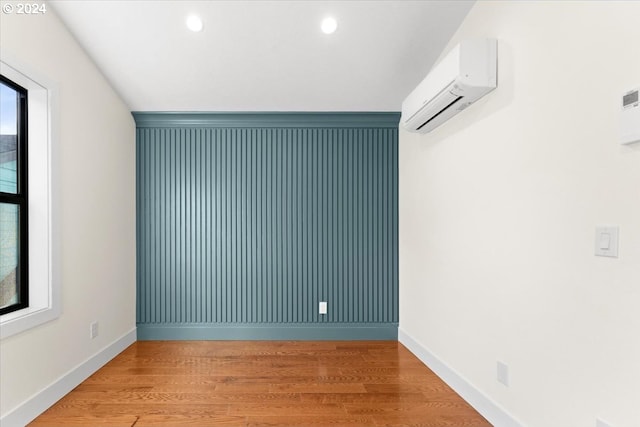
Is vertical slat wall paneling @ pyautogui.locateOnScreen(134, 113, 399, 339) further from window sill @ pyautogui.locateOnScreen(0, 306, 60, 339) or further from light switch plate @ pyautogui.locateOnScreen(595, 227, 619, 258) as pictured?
light switch plate @ pyautogui.locateOnScreen(595, 227, 619, 258)

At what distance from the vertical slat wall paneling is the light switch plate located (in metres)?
2.47

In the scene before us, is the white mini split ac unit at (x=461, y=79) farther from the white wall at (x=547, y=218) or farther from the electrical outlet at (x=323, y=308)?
the electrical outlet at (x=323, y=308)

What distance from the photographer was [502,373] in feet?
7.20

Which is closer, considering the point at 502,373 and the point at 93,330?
the point at 502,373

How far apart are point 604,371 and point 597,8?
1.35 meters

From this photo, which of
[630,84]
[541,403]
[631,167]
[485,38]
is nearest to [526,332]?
[541,403]

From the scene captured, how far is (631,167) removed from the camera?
1423 mm

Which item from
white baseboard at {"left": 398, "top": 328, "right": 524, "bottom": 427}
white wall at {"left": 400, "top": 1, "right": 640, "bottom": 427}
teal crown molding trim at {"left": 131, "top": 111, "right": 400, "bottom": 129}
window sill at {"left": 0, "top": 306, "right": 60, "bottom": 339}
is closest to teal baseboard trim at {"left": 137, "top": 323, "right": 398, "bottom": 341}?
white baseboard at {"left": 398, "top": 328, "right": 524, "bottom": 427}

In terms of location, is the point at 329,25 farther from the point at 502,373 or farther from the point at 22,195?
the point at 502,373

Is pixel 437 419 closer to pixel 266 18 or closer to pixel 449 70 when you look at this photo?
pixel 449 70

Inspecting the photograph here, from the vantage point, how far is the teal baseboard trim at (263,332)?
3.91 metres

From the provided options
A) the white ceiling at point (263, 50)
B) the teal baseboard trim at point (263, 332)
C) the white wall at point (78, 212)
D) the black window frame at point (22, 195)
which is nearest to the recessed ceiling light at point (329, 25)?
the white ceiling at point (263, 50)

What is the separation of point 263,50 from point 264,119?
91 centimetres

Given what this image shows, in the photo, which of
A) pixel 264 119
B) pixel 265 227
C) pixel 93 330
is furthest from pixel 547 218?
pixel 93 330
